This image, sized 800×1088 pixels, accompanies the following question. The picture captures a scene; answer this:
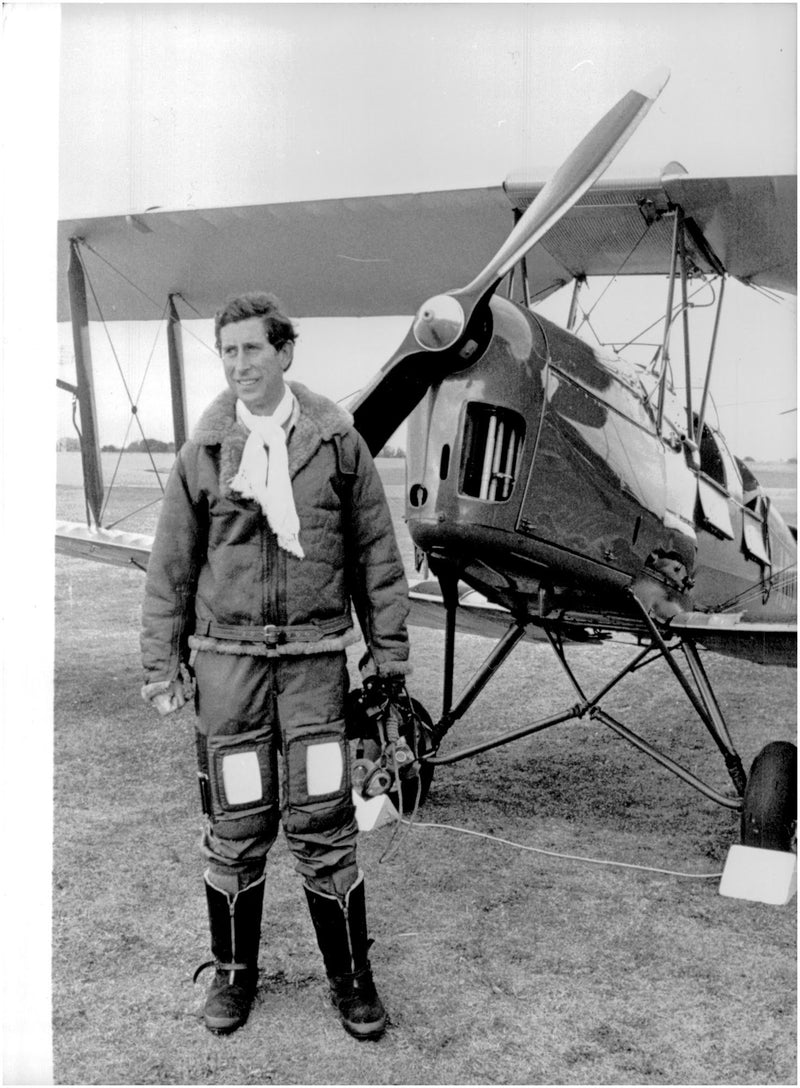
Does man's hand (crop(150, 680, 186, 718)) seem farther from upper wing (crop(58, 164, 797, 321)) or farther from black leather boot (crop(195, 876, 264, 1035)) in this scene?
upper wing (crop(58, 164, 797, 321))

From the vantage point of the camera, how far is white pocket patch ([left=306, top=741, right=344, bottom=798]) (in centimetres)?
234

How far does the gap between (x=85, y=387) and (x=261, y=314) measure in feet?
11.0

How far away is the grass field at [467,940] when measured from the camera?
7.29ft

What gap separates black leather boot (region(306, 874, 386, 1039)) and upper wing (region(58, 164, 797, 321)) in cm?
290

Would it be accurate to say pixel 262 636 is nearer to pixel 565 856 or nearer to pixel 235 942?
pixel 235 942

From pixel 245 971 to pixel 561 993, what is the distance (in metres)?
0.86

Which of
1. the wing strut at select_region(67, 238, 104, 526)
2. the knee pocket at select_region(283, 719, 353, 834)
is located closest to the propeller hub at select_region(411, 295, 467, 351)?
the knee pocket at select_region(283, 719, 353, 834)

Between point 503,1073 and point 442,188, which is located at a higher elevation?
point 442,188

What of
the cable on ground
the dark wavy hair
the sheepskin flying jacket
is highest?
the dark wavy hair

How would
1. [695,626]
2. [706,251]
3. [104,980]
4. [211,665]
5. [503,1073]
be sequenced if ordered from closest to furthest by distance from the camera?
[503,1073] < [211,665] < [104,980] < [695,626] < [706,251]

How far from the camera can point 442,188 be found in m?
4.39

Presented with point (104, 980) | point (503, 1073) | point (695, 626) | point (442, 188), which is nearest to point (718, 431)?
point (695, 626)

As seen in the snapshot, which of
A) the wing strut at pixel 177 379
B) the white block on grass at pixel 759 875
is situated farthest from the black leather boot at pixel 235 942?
the wing strut at pixel 177 379

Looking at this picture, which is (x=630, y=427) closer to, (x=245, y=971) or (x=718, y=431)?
(x=718, y=431)
